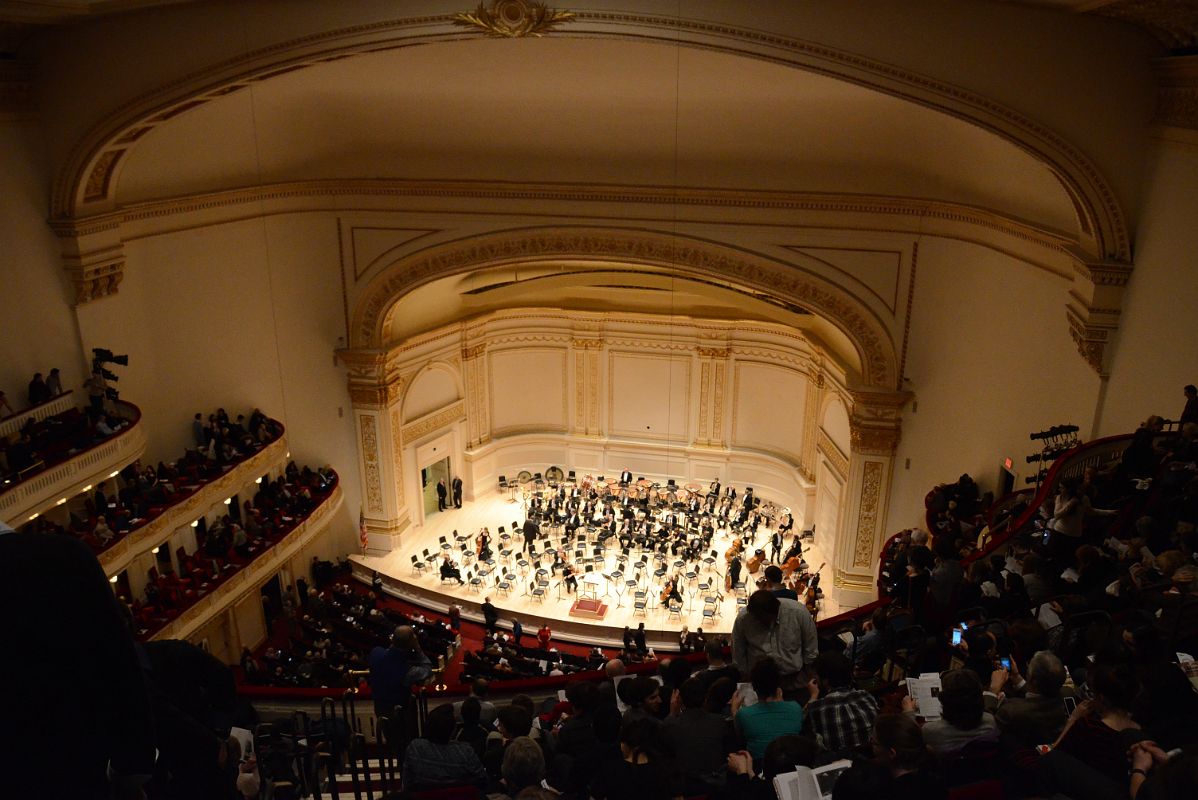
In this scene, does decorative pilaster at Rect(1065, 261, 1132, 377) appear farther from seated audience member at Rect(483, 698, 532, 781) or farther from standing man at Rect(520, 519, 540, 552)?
standing man at Rect(520, 519, 540, 552)

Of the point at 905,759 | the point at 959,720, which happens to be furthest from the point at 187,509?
the point at 905,759

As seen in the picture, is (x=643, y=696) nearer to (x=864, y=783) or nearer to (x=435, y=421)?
(x=864, y=783)

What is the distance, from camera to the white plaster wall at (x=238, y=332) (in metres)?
14.5

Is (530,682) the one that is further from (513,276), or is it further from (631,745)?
(513,276)

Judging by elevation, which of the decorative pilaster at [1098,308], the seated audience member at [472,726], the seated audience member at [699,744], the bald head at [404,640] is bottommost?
the bald head at [404,640]

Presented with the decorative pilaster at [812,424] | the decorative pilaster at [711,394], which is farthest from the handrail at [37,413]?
the decorative pilaster at [812,424]

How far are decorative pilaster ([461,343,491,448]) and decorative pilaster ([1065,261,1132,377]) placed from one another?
45.2 feet

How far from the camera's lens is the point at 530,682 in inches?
347

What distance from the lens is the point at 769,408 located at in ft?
67.7

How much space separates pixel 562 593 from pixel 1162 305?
11519mm

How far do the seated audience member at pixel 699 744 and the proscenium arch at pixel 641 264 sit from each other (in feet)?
38.6

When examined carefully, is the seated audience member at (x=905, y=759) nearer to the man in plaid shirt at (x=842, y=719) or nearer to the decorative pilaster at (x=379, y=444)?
the man in plaid shirt at (x=842, y=719)

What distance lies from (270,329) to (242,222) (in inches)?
82.7

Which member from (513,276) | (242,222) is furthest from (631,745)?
(513,276)
